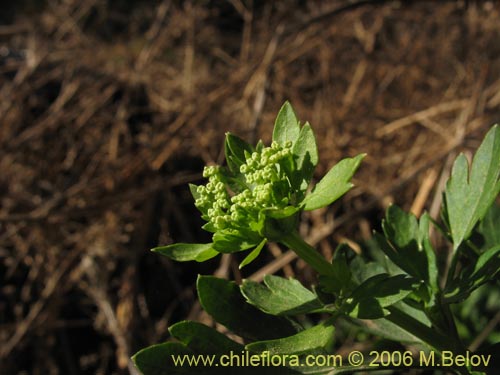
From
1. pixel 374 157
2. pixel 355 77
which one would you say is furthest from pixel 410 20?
pixel 374 157

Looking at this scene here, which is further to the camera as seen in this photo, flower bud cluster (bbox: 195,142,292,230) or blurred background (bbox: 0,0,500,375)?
blurred background (bbox: 0,0,500,375)

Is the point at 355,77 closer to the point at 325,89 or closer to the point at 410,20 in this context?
the point at 325,89

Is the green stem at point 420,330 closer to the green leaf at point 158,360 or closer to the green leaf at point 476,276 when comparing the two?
the green leaf at point 476,276

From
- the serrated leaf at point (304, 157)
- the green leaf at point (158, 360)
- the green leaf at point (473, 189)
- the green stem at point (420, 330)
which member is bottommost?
the green stem at point (420, 330)

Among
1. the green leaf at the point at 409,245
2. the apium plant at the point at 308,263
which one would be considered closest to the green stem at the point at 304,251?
the apium plant at the point at 308,263

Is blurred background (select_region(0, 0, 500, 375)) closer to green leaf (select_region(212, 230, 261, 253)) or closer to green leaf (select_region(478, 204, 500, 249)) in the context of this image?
green leaf (select_region(478, 204, 500, 249))

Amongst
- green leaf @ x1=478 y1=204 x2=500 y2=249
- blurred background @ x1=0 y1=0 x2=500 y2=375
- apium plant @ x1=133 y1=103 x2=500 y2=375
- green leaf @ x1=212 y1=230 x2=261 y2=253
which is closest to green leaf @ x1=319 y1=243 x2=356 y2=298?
apium plant @ x1=133 y1=103 x2=500 y2=375

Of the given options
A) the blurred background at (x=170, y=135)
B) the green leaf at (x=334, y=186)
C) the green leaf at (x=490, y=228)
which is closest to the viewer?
the green leaf at (x=334, y=186)
